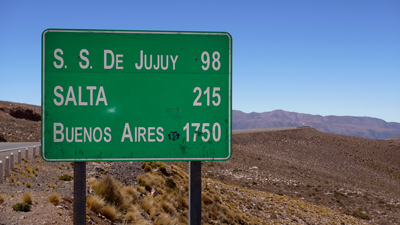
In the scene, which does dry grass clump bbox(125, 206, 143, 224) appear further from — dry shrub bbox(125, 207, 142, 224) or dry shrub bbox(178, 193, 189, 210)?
dry shrub bbox(178, 193, 189, 210)

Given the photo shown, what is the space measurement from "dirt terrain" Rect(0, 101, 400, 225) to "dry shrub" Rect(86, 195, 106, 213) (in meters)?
0.14

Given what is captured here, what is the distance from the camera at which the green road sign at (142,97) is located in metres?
4.24

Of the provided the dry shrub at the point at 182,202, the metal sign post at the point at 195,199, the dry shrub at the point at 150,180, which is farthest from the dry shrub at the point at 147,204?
the metal sign post at the point at 195,199

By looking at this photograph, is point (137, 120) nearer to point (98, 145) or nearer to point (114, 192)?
point (98, 145)

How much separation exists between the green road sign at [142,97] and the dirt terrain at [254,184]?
590 centimetres

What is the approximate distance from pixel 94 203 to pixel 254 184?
3081 cm

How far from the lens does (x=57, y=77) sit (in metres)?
4.19

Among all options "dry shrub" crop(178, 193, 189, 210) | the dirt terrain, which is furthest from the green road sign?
"dry shrub" crop(178, 193, 189, 210)

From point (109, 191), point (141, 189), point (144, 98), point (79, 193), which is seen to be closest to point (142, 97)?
point (144, 98)

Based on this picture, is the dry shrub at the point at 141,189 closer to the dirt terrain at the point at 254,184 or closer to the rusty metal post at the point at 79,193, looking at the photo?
the dirt terrain at the point at 254,184

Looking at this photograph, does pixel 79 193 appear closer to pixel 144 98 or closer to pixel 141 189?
pixel 144 98

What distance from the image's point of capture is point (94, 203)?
1108 cm

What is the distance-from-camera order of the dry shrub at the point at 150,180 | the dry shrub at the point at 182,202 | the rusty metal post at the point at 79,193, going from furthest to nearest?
1. the dry shrub at the point at 182,202
2. the dry shrub at the point at 150,180
3. the rusty metal post at the point at 79,193

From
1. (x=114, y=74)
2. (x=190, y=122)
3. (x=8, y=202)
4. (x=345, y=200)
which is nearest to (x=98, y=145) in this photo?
(x=114, y=74)
